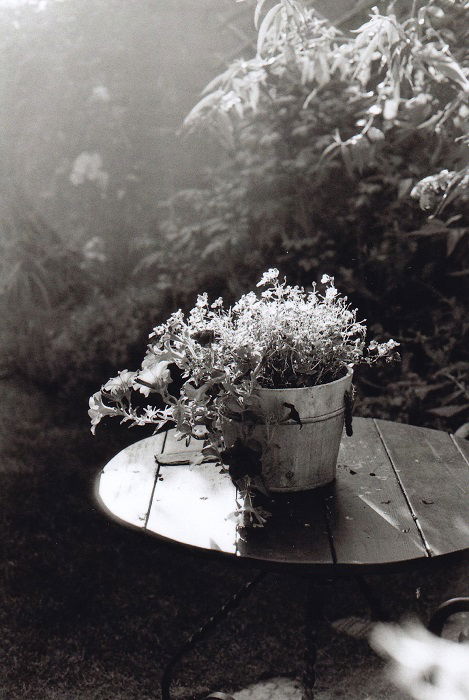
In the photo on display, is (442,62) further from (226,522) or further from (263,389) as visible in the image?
(226,522)

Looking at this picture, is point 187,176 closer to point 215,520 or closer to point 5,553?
point 5,553

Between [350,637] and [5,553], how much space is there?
132 centimetres

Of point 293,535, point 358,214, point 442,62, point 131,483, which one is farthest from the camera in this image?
point 358,214

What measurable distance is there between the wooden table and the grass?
53cm

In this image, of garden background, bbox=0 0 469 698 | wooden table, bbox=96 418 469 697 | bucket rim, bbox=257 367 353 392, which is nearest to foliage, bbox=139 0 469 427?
garden background, bbox=0 0 469 698

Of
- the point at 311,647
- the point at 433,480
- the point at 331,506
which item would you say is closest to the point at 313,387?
the point at 331,506

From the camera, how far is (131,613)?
2379 mm

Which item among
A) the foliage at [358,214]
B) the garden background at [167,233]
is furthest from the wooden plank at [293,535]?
the foliage at [358,214]

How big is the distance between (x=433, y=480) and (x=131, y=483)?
67cm

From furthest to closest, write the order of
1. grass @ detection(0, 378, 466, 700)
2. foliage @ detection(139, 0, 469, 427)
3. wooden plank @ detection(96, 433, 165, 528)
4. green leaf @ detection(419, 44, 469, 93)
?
foliage @ detection(139, 0, 469, 427), grass @ detection(0, 378, 466, 700), green leaf @ detection(419, 44, 469, 93), wooden plank @ detection(96, 433, 165, 528)

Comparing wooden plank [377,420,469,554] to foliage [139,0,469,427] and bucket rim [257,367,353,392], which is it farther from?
foliage [139,0,469,427]

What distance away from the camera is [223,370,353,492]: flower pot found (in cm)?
137

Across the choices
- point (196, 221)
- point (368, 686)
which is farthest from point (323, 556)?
point (196, 221)

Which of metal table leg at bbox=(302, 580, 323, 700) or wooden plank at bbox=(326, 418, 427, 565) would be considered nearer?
wooden plank at bbox=(326, 418, 427, 565)
